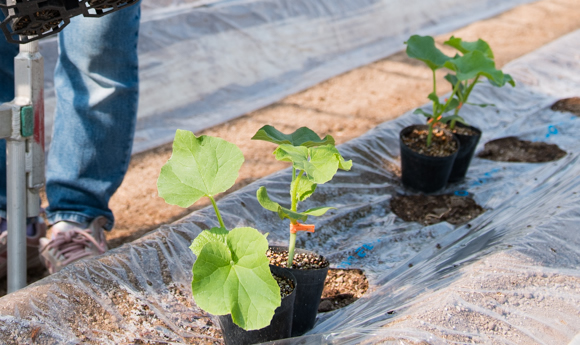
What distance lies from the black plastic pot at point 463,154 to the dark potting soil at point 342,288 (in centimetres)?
73

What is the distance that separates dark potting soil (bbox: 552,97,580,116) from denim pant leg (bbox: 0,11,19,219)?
7.61ft

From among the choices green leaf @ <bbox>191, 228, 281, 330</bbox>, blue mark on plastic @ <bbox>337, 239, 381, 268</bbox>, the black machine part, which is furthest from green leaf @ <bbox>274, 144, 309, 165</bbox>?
blue mark on plastic @ <bbox>337, 239, 381, 268</bbox>

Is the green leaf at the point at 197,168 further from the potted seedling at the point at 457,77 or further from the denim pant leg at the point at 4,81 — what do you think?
the potted seedling at the point at 457,77

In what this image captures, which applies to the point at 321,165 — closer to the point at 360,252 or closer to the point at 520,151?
the point at 360,252

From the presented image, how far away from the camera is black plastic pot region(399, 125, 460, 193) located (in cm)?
191

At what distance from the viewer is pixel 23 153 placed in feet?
4.56

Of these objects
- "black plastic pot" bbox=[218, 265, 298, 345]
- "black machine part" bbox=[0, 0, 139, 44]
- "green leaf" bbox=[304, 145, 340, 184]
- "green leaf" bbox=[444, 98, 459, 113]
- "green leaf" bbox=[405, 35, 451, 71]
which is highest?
"black machine part" bbox=[0, 0, 139, 44]

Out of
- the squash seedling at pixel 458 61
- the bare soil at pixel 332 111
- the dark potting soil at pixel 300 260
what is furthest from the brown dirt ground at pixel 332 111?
the dark potting soil at pixel 300 260

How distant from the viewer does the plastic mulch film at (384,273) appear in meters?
1.16

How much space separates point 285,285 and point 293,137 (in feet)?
1.06

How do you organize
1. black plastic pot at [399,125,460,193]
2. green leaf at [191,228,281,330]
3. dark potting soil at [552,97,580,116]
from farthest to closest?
dark potting soil at [552,97,580,116]
black plastic pot at [399,125,460,193]
green leaf at [191,228,281,330]

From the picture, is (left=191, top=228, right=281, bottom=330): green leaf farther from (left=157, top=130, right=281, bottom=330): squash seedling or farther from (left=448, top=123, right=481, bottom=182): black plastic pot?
(left=448, top=123, right=481, bottom=182): black plastic pot

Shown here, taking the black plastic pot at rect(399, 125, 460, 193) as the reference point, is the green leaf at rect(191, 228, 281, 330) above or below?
above

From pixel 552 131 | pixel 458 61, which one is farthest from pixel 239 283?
pixel 552 131
